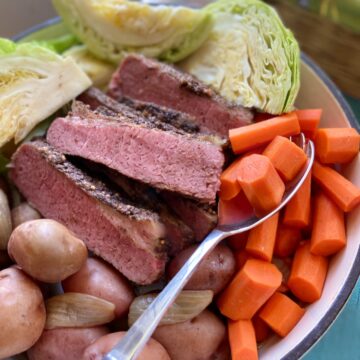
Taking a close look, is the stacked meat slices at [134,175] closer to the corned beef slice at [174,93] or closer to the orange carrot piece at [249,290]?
the corned beef slice at [174,93]

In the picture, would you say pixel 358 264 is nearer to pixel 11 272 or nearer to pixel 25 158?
pixel 11 272

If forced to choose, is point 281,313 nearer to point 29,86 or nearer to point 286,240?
point 286,240

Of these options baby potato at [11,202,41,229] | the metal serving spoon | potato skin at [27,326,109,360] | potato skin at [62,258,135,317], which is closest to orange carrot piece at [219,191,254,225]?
the metal serving spoon

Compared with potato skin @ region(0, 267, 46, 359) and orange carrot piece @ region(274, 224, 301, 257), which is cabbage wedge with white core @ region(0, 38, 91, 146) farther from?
orange carrot piece @ region(274, 224, 301, 257)

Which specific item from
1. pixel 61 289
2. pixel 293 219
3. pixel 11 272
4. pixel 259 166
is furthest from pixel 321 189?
pixel 11 272

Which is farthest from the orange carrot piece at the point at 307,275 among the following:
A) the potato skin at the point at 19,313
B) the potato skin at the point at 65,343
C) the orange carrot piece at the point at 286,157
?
the potato skin at the point at 19,313

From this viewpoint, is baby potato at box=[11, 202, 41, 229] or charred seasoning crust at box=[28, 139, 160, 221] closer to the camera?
charred seasoning crust at box=[28, 139, 160, 221]
